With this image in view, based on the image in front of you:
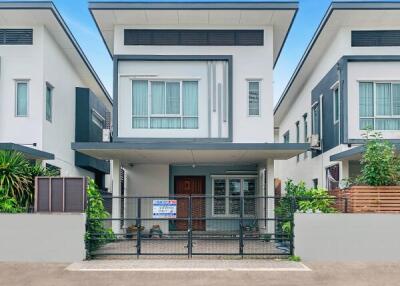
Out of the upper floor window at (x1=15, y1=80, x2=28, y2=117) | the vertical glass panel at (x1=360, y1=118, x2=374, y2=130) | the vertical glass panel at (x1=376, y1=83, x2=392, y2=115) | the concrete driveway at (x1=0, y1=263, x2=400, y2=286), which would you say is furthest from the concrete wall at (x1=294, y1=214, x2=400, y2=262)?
the upper floor window at (x1=15, y1=80, x2=28, y2=117)

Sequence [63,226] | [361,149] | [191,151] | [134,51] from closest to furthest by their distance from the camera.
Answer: [63,226] → [361,149] → [191,151] → [134,51]

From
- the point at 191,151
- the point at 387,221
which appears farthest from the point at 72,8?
the point at 387,221

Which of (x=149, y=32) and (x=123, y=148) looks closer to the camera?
(x=123, y=148)

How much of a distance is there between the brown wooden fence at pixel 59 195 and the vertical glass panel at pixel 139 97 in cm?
496

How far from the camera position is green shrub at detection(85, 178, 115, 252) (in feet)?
45.1

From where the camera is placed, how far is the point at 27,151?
16.4 meters

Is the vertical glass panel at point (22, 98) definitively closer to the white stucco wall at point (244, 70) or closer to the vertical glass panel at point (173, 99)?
the white stucco wall at point (244, 70)

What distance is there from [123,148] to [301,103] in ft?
43.3

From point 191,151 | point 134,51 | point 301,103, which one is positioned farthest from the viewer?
point 301,103

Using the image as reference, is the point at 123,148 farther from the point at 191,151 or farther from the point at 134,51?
the point at 134,51

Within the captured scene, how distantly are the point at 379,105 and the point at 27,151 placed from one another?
37.0 ft

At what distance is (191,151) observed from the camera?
1723 centimetres

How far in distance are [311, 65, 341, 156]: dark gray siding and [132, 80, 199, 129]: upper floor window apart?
4908 mm

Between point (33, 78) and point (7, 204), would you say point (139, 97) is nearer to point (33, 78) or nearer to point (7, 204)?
point (33, 78)
